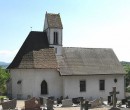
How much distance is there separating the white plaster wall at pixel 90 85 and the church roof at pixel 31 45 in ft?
18.8

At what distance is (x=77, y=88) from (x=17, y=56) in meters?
9.45

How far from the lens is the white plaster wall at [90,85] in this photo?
1791 inches

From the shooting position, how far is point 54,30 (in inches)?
1879

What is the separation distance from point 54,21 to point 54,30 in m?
1.45

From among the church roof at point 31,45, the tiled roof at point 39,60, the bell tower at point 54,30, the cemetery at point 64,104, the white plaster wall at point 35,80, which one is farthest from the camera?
the bell tower at point 54,30

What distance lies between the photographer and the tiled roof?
44.2 meters

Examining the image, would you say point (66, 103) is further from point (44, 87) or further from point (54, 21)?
point (54, 21)

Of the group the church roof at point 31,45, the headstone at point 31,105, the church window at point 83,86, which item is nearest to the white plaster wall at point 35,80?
the church roof at point 31,45

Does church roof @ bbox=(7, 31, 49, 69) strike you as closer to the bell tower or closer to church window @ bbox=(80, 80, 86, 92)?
the bell tower

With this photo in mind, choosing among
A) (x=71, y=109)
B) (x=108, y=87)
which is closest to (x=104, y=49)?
(x=108, y=87)

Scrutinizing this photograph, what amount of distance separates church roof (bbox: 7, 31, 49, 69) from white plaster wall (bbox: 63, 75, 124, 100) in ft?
18.8

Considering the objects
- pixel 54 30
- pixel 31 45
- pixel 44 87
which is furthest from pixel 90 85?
pixel 31 45

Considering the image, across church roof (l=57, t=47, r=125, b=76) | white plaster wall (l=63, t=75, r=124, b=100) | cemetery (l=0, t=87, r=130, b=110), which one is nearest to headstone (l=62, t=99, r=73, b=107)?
cemetery (l=0, t=87, r=130, b=110)

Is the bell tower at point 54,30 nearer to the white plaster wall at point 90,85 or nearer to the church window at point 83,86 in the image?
the white plaster wall at point 90,85
